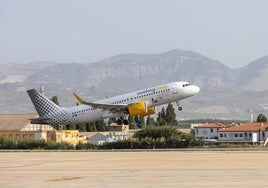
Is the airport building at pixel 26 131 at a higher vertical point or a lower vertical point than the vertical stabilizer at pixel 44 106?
lower

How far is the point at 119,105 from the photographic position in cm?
9231

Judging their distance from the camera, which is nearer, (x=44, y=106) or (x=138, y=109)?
(x=138, y=109)

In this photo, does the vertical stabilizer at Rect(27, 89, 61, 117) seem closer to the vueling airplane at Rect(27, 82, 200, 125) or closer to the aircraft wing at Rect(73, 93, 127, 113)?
the vueling airplane at Rect(27, 82, 200, 125)

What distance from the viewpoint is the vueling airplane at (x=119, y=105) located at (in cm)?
8931

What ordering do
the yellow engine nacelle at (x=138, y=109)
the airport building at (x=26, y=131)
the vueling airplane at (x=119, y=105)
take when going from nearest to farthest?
the vueling airplane at (x=119, y=105)
the yellow engine nacelle at (x=138, y=109)
the airport building at (x=26, y=131)
